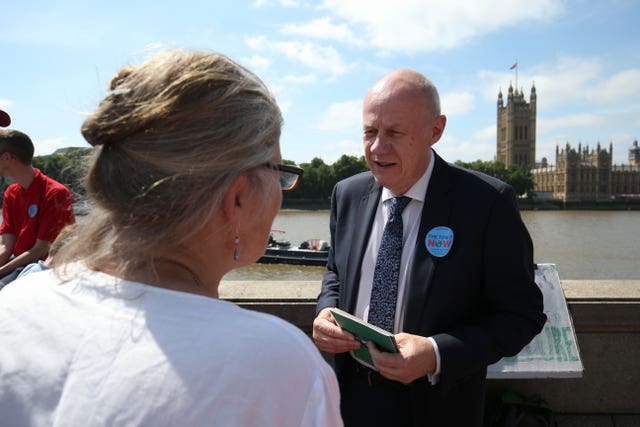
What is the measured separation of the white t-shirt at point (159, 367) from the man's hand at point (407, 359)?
3.56 ft

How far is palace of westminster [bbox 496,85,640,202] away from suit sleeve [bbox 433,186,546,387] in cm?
8911

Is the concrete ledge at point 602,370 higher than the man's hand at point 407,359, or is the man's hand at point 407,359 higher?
the man's hand at point 407,359

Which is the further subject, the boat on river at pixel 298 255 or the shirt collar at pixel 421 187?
the boat on river at pixel 298 255

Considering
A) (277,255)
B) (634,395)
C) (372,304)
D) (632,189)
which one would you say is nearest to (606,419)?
(634,395)

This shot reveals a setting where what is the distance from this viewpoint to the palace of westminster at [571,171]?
8938 cm

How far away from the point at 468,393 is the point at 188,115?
1688 mm

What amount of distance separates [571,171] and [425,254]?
319ft

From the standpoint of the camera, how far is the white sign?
279 centimetres

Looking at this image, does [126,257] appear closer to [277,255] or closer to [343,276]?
[343,276]

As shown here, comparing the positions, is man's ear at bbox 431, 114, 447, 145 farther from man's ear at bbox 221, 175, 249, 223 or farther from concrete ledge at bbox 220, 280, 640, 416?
man's ear at bbox 221, 175, 249, 223

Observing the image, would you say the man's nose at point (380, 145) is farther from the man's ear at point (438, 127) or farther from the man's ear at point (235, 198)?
the man's ear at point (235, 198)

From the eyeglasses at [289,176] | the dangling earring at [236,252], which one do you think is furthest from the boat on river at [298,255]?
the dangling earring at [236,252]

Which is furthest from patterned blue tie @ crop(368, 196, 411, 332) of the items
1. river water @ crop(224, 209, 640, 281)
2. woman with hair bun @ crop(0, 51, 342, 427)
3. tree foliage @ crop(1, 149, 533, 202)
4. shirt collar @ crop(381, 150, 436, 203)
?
tree foliage @ crop(1, 149, 533, 202)

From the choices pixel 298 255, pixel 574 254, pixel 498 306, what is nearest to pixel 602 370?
pixel 498 306
